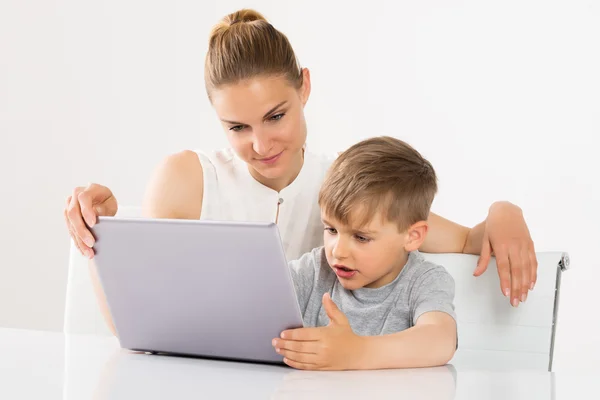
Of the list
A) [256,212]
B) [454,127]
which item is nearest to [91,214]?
[256,212]

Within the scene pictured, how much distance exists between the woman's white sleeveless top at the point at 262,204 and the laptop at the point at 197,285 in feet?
2.22

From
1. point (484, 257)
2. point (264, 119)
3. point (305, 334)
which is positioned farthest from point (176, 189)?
point (305, 334)

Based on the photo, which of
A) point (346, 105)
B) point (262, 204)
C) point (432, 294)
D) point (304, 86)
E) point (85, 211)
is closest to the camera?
point (85, 211)

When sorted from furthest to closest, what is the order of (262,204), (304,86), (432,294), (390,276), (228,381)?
(262,204) < (304,86) < (390,276) < (432,294) < (228,381)

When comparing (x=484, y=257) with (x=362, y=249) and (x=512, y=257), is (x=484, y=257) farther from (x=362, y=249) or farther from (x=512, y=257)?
(x=362, y=249)

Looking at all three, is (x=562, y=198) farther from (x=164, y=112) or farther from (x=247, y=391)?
(x=247, y=391)

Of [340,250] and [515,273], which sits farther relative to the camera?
[515,273]

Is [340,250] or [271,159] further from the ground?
[271,159]

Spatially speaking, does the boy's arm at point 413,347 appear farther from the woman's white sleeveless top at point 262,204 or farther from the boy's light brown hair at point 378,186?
the woman's white sleeveless top at point 262,204

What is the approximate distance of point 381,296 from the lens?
146cm

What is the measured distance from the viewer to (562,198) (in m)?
3.26

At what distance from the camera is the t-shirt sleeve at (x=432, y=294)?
1.32 m

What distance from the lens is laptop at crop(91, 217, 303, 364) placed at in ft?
3.49

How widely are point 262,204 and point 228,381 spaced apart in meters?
0.93
